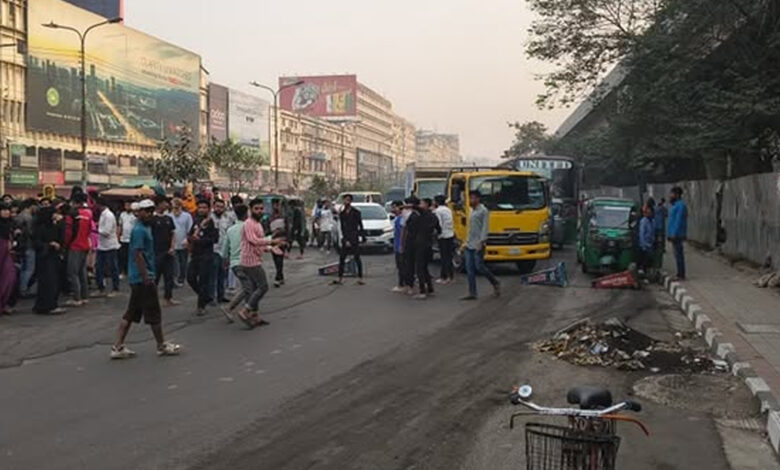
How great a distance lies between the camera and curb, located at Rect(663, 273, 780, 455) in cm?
604

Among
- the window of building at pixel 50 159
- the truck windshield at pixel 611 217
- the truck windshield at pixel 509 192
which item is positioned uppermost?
the window of building at pixel 50 159

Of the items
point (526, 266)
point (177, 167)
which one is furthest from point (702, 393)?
point (177, 167)

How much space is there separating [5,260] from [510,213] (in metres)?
10.5

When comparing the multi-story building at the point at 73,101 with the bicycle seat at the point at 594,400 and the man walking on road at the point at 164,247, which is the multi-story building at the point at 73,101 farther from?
the bicycle seat at the point at 594,400

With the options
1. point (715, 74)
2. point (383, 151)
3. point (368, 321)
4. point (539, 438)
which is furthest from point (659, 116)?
point (383, 151)

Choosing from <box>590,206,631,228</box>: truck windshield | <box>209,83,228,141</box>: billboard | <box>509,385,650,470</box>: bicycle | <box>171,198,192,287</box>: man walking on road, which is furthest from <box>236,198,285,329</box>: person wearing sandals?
<box>209,83,228,141</box>: billboard

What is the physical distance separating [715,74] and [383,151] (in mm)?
150648

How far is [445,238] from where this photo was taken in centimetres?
1648

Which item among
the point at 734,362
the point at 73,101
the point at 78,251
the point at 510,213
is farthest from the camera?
the point at 73,101

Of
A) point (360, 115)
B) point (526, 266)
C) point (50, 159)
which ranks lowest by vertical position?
point (526, 266)

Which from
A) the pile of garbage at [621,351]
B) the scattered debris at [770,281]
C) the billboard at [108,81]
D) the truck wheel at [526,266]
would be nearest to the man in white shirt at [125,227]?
the truck wheel at [526,266]

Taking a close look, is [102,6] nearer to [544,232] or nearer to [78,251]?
[544,232]

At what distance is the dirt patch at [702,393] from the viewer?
6.84 meters

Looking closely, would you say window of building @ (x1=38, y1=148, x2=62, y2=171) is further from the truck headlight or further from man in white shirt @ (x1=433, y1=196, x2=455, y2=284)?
the truck headlight
